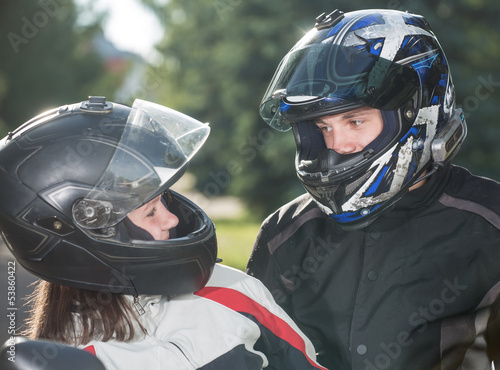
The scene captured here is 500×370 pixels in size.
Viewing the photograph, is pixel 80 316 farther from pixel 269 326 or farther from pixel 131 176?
pixel 269 326

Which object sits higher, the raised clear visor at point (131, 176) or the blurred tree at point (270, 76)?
the raised clear visor at point (131, 176)

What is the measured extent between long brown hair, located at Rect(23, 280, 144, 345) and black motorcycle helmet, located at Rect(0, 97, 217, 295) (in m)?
0.05

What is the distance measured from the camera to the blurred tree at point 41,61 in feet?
49.5

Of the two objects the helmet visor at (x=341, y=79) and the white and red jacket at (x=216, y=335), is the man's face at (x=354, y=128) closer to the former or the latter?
the helmet visor at (x=341, y=79)

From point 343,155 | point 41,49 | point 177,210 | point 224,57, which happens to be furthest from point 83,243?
point 41,49

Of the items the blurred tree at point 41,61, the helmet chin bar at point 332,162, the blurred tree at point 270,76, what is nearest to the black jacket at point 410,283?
the helmet chin bar at point 332,162

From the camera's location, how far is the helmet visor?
7.84 feet

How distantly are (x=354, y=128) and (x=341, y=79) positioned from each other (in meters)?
0.20

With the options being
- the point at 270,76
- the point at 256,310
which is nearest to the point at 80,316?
the point at 256,310

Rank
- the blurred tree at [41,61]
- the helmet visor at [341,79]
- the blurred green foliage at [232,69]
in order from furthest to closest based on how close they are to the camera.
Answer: the blurred tree at [41,61] → the blurred green foliage at [232,69] → the helmet visor at [341,79]

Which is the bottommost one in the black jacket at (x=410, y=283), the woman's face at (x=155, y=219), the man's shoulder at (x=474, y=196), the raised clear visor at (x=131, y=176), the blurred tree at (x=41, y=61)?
the blurred tree at (x=41, y=61)

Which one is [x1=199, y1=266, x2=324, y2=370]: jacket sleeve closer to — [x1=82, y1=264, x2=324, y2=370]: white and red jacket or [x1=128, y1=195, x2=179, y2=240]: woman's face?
[x1=82, y1=264, x2=324, y2=370]: white and red jacket

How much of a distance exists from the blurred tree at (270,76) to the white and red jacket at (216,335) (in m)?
6.00

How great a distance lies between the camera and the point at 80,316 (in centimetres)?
196
